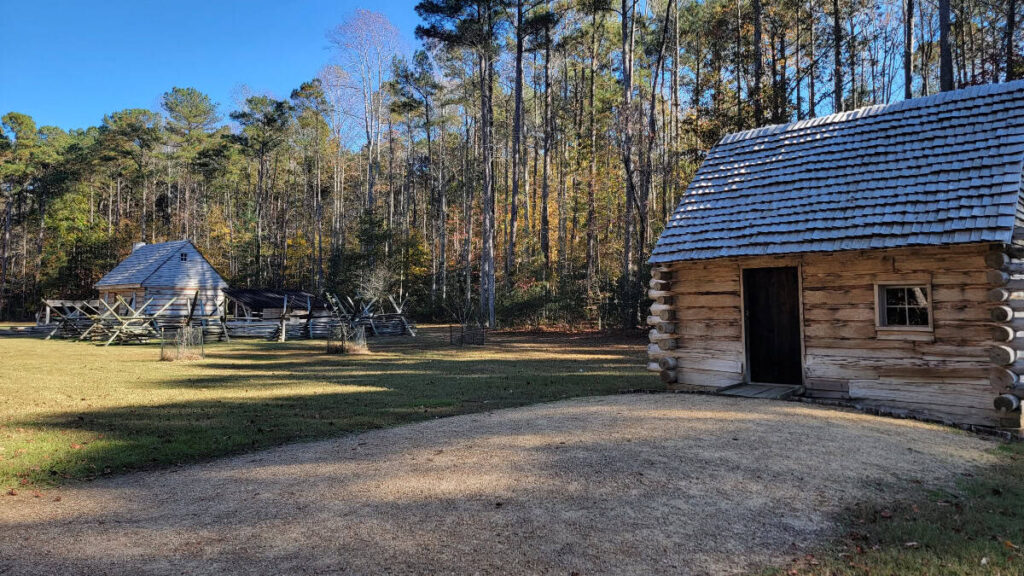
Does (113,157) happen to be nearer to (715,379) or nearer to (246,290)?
(246,290)

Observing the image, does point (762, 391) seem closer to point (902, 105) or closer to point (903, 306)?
point (903, 306)

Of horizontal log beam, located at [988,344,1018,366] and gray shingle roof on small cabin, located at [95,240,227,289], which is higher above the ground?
gray shingle roof on small cabin, located at [95,240,227,289]

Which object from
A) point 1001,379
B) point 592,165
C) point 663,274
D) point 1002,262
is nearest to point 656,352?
point 663,274

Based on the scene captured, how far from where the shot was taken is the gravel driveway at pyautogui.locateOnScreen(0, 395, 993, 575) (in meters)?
3.60

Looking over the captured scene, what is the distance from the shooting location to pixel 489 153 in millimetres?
30500

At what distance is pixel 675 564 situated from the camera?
3.50 metres

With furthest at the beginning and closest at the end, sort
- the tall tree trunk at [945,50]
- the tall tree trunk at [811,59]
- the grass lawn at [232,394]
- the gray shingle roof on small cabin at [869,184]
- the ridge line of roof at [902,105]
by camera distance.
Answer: the tall tree trunk at [811,59] → the tall tree trunk at [945,50] → the ridge line of roof at [902,105] → the gray shingle roof on small cabin at [869,184] → the grass lawn at [232,394]

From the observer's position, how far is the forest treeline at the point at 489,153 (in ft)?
88.7

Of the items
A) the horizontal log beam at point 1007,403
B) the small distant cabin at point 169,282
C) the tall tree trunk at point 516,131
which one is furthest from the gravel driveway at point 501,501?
the small distant cabin at point 169,282

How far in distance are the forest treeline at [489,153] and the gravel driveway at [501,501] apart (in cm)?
1756

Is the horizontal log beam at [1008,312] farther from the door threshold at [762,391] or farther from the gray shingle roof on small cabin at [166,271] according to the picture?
the gray shingle roof on small cabin at [166,271]

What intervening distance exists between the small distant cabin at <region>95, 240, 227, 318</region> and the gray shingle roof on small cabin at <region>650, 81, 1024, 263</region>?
2926cm

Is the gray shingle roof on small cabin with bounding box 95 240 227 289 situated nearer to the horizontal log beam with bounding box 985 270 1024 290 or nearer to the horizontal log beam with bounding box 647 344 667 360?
the horizontal log beam with bounding box 647 344 667 360

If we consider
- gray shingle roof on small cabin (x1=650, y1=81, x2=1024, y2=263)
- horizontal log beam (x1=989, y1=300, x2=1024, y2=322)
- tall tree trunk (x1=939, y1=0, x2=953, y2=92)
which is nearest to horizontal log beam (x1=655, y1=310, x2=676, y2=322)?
gray shingle roof on small cabin (x1=650, y1=81, x2=1024, y2=263)
